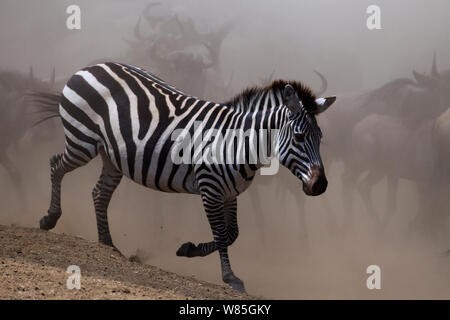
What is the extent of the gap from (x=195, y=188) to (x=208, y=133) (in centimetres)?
47

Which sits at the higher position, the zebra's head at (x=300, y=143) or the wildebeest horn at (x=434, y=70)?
the wildebeest horn at (x=434, y=70)

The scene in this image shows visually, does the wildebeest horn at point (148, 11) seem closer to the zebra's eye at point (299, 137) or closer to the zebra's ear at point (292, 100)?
the zebra's ear at point (292, 100)

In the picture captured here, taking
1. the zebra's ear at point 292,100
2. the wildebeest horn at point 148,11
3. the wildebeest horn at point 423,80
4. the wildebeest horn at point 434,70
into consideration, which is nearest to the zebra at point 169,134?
the zebra's ear at point 292,100

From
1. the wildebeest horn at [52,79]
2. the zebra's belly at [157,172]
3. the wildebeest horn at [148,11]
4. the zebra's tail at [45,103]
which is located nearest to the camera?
the zebra's belly at [157,172]

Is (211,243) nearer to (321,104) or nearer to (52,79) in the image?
(321,104)

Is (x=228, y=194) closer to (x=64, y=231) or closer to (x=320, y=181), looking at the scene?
(x=320, y=181)

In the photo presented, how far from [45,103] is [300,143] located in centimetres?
281

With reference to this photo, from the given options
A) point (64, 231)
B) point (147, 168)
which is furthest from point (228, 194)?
point (64, 231)

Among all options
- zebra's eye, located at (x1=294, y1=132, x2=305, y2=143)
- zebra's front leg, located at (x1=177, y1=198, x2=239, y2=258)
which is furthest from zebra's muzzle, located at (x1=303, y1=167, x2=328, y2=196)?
zebra's front leg, located at (x1=177, y1=198, x2=239, y2=258)

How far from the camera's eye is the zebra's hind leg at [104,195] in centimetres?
570

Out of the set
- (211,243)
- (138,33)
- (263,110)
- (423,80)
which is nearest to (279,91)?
(263,110)

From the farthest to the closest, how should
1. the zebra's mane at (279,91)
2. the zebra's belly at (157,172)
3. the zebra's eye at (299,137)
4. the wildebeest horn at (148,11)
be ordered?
the wildebeest horn at (148,11), the zebra's belly at (157,172), the zebra's mane at (279,91), the zebra's eye at (299,137)
